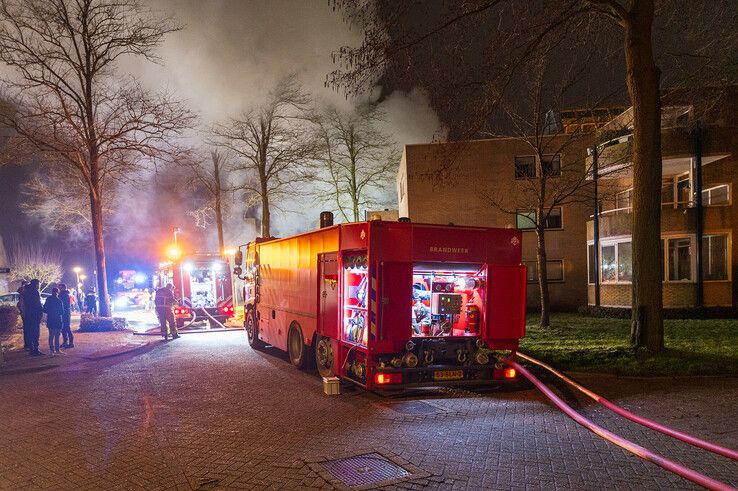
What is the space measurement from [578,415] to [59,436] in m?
6.35

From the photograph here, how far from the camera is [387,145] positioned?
31.6m

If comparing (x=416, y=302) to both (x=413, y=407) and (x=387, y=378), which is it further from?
(x=413, y=407)

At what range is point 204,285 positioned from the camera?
21.3 m

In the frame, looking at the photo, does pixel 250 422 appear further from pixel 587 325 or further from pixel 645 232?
pixel 587 325

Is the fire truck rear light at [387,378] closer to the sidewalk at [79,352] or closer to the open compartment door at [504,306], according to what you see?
the open compartment door at [504,306]

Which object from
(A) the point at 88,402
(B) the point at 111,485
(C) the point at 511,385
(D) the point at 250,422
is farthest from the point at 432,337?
(A) the point at 88,402

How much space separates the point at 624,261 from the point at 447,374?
1529 cm

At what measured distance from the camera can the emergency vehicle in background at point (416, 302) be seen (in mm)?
7586

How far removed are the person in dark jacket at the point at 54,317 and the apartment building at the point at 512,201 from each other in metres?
17.0

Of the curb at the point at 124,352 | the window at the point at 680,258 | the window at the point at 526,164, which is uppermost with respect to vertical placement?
the window at the point at 526,164

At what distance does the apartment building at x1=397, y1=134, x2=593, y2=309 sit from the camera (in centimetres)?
2520

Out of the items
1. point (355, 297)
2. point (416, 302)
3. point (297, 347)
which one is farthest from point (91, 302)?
point (416, 302)

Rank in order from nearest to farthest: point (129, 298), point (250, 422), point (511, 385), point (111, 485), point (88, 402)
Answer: point (111, 485) → point (250, 422) → point (88, 402) → point (511, 385) → point (129, 298)

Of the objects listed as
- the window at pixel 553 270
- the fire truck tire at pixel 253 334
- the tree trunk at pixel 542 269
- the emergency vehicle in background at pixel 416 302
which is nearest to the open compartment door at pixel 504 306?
the emergency vehicle in background at pixel 416 302
